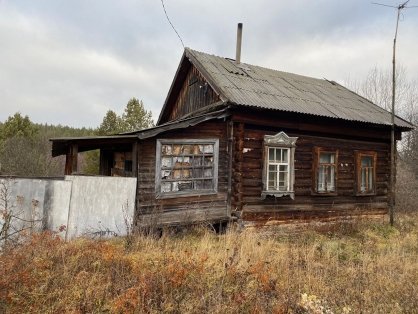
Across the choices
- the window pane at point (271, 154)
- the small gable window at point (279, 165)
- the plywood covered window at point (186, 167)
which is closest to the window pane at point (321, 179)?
the small gable window at point (279, 165)


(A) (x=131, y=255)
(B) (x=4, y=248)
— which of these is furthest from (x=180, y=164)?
(B) (x=4, y=248)

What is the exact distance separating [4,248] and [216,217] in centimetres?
543

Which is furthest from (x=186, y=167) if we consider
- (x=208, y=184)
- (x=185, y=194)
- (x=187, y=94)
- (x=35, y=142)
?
(x=35, y=142)

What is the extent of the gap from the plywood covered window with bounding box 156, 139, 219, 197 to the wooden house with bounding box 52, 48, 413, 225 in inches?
1.1

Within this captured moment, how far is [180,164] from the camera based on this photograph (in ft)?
29.9

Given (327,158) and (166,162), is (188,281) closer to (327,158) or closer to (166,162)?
(166,162)

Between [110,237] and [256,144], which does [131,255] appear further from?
[256,144]

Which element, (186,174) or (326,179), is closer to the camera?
(186,174)

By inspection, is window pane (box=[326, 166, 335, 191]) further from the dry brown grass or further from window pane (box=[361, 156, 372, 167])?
the dry brown grass

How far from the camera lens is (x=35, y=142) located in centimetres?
2759

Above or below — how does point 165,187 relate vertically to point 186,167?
below

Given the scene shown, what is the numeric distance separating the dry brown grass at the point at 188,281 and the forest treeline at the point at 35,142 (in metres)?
17.5

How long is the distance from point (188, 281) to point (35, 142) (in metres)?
26.7

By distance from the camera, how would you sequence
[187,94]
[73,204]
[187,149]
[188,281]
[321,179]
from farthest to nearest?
[187,94]
[321,179]
[187,149]
[73,204]
[188,281]
